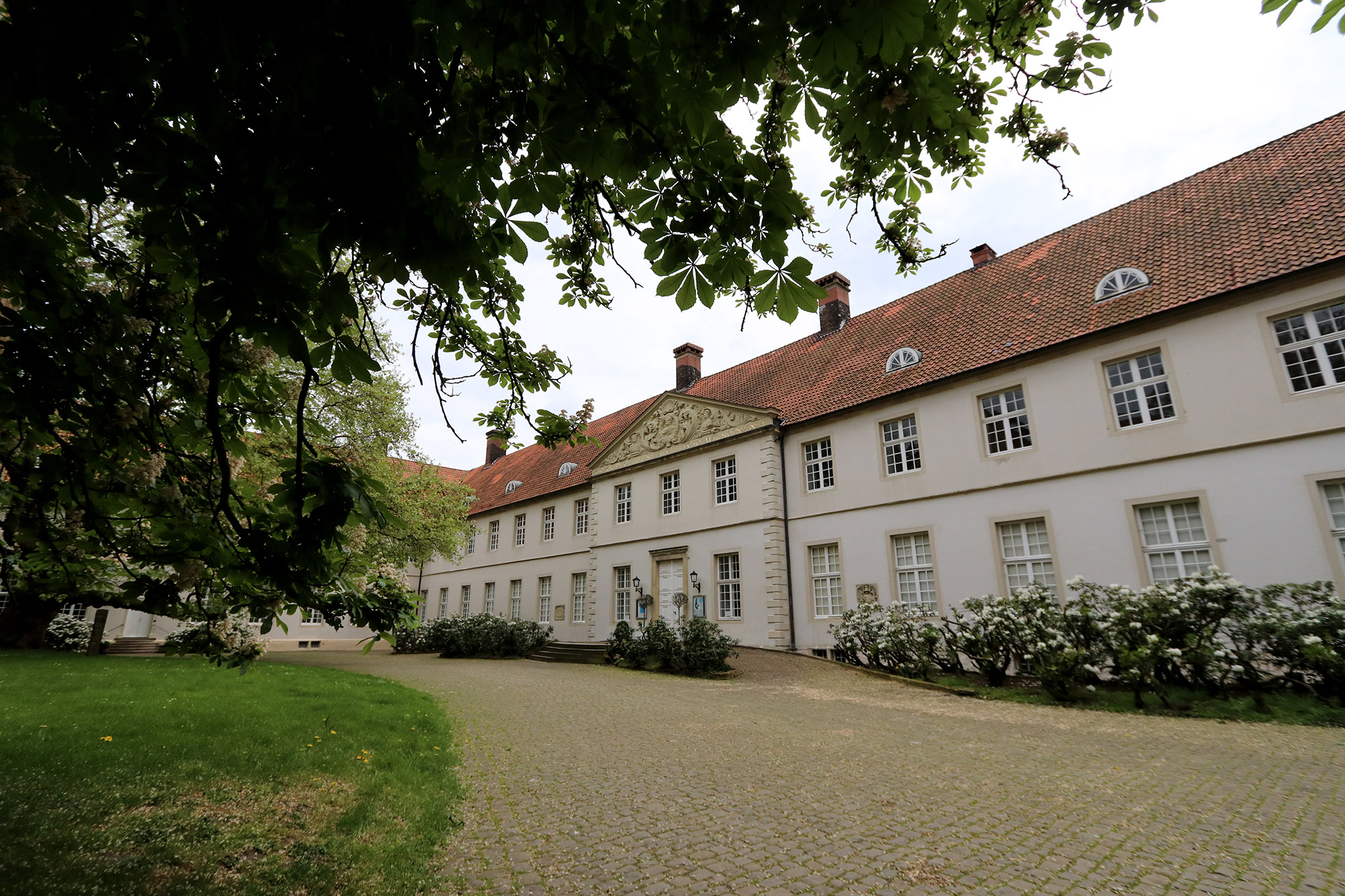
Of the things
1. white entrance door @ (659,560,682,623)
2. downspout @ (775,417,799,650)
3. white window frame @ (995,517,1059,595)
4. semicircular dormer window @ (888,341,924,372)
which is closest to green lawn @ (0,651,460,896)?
downspout @ (775,417,799,650)

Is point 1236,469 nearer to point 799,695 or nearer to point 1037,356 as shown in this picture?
point 1037,356

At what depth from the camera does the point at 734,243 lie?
2.43m

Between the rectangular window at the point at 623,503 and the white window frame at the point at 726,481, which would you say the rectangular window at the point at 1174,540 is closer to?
the white window frame at the point at 726,481

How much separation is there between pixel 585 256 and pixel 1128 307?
43.4 ft

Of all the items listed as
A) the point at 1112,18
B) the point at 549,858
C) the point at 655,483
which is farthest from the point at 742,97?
the point at 655,483

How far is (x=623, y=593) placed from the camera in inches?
914

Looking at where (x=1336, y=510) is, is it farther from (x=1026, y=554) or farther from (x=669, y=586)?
(x=669, y=586)

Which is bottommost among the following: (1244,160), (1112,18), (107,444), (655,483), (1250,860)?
(1250,860)

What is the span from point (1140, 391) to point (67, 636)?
27041mm

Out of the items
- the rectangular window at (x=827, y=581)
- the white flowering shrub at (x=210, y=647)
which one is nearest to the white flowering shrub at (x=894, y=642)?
the rectangular window at (x=827, y=581)

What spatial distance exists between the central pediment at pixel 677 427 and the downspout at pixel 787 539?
944 millimetres

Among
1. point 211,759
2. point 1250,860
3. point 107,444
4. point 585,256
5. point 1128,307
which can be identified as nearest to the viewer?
point 107,444

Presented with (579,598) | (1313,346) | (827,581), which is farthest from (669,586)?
(1313,346)

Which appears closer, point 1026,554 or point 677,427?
point 1026,554
